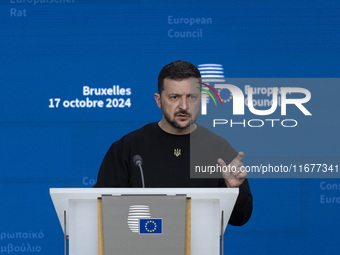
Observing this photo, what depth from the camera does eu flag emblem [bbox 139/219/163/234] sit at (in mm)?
1576

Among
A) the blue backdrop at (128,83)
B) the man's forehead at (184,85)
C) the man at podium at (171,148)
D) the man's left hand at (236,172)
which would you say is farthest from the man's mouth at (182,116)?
the blue backdrop at (128,83)

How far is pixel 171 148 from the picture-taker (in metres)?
2.46

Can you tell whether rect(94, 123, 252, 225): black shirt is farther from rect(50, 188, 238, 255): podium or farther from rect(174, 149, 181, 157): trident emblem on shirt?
rect(50, 188, 238, 255): podium

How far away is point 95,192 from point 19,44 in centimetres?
225

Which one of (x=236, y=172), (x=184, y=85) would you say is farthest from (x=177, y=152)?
(x=236, y=172)

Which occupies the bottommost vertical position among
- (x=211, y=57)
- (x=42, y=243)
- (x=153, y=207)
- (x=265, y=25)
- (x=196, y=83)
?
(x=42, y=243)

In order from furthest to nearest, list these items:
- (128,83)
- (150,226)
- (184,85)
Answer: (128,83)
(184,85)
(150,226)

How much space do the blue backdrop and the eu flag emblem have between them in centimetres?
193

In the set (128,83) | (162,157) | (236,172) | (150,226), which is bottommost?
(150,226)

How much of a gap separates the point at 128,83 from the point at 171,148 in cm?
115

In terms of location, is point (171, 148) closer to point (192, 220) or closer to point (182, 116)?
point (182, 116)

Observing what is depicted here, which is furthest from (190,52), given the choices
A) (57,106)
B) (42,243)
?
(42,243)

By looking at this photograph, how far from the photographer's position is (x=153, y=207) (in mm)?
1576

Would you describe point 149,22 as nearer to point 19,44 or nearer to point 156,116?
point 156,116
